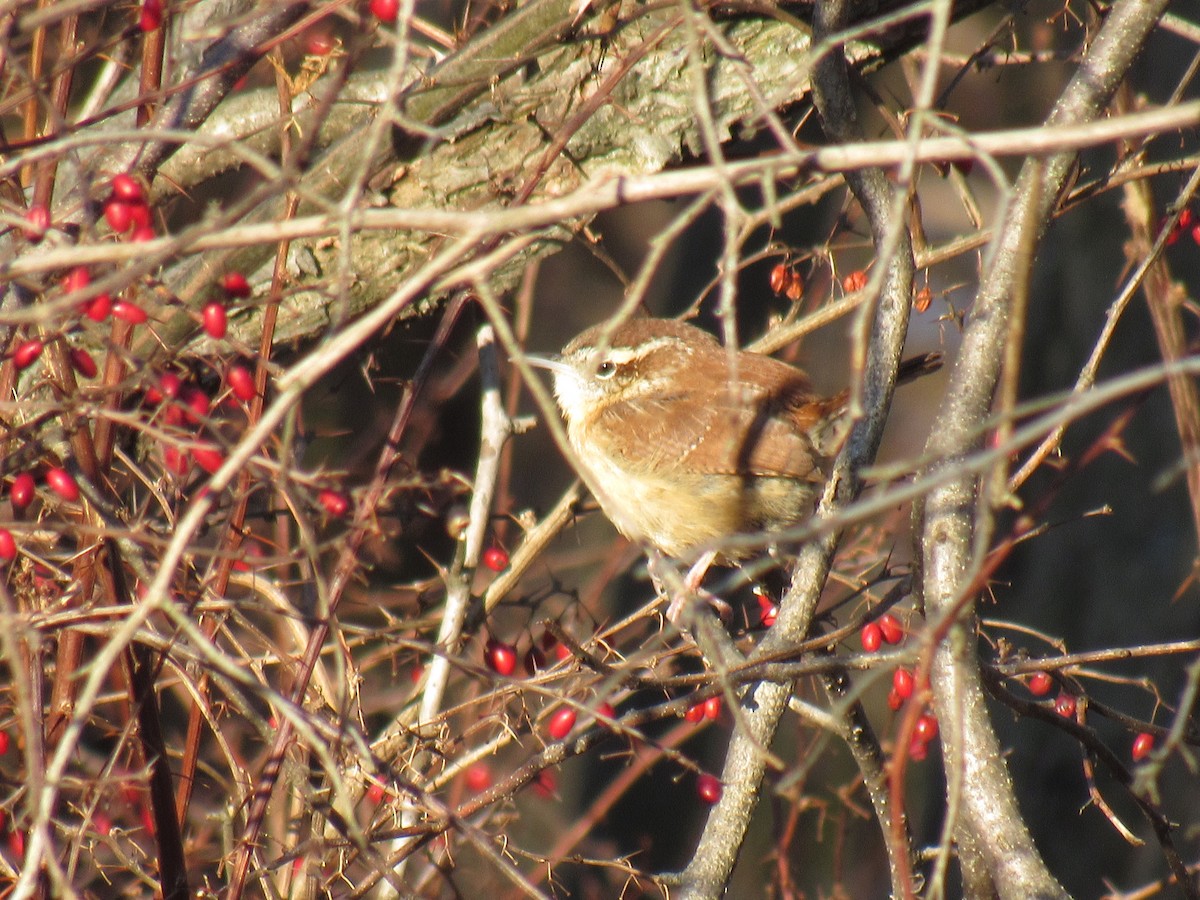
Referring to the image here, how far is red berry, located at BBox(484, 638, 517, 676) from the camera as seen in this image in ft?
11.8

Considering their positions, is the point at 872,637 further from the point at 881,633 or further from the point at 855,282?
the point at 855,282

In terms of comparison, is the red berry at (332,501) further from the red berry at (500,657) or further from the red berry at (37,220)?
the red berry at (500,657)

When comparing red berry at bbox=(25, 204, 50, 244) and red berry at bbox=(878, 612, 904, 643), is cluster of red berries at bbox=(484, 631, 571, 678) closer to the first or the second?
red berry at bbox=(878, 612, 904, 643)

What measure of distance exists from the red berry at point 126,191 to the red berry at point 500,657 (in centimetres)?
162

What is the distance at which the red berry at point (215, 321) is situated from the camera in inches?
104

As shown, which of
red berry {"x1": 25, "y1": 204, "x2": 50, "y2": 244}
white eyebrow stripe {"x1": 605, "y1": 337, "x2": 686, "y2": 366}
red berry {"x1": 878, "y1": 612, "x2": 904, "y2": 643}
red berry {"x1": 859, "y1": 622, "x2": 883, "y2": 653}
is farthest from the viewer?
white eyebrow stripe {"x1": 605, "y1": 337, "x2": 686, "y2": 366}

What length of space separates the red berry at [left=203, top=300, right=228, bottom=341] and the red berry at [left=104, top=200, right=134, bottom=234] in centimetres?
30

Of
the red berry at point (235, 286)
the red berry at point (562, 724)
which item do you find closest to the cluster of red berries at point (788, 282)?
the red berry at point (562, 724)

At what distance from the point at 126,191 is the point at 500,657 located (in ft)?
5.53

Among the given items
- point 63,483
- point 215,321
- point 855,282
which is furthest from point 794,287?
point 63,483

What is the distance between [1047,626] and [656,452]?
3.95 meters

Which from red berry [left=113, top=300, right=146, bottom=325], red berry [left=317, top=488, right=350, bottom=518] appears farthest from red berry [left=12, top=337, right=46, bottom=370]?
red berry [left=317, top=488, right=350, bottom=518]

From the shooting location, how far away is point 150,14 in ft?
9.72

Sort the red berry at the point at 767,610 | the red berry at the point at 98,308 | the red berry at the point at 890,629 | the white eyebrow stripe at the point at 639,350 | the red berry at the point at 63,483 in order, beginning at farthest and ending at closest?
the white eyebrow stripe at the point at 639,350, the red berry at the point at 767,610, the red berry at the point at 890,629, the red berry at the point at 63,483, the red berry at the point at 98,308
